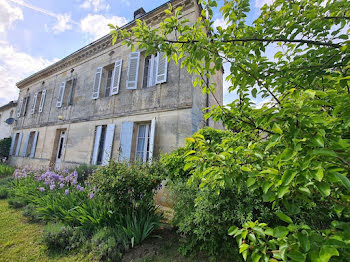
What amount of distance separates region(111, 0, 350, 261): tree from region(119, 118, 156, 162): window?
525 cm

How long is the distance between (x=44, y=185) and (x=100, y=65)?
676 cm

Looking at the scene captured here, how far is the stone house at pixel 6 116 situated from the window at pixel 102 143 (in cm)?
1444

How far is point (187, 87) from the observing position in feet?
19.8

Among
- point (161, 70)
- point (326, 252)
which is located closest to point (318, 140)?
point (326, 252)

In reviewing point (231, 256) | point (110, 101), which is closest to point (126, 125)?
point (110, 101)

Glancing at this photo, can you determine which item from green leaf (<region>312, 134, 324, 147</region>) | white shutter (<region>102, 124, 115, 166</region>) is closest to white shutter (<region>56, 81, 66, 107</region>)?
white shutter (<region>102, 124, 115, 166</region>)

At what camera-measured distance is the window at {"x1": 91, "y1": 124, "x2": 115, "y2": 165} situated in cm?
740

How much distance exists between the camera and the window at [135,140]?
6.59m

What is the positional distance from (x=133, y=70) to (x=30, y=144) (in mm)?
11487

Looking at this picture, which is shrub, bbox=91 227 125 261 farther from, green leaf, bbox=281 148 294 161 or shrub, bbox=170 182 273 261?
green leaf, bbox=281 148 294 161

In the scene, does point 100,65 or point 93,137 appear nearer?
point 93,137

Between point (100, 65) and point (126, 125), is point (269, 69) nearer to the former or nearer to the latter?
point (126, 125)

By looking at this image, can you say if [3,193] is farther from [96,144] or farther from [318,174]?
[318,174]

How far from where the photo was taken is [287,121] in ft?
2.79
